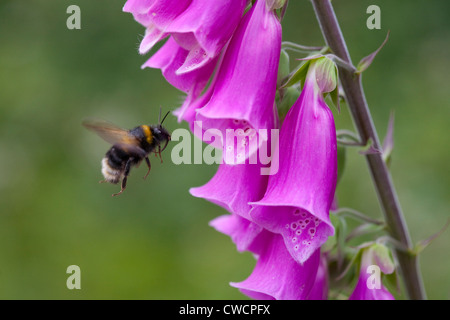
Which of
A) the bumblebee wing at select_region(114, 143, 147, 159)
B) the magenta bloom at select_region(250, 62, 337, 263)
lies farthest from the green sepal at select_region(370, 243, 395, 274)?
the bumblebee wing at select_region(114, 143, 147, 159)

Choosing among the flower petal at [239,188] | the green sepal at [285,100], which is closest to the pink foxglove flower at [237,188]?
the flower petal at [239,188]

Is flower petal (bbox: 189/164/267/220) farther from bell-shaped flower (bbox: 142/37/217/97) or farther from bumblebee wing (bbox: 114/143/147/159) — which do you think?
bumblebee wing (bbox: 114/143/147/159)

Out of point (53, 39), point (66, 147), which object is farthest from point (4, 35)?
point (66, 147)

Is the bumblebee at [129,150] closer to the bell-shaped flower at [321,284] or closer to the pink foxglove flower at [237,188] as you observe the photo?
the pink foxglove flower at [237,188]

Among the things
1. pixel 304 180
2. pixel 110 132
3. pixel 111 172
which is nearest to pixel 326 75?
pixel 304 180
